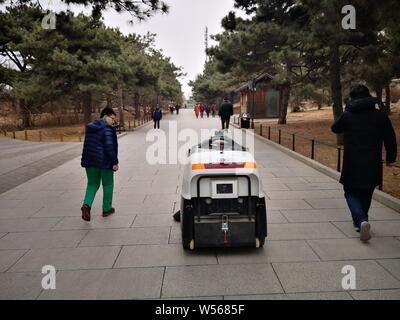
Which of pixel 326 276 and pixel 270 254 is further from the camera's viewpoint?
pixel 270 254

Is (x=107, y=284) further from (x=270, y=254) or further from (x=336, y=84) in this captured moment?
(x=336, y=84)

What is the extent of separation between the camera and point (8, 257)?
4637 mm

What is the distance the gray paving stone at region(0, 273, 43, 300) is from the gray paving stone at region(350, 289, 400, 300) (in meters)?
3.12

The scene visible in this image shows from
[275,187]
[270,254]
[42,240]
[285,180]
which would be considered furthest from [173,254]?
[285,180]

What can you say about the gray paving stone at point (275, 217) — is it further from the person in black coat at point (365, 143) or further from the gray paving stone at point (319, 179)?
the gray paving stone at point (319, 179)

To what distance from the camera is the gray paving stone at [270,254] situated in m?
4.40

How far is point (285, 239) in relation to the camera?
511 cm

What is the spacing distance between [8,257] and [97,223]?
1.52 metres

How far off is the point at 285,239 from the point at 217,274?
1.46 m

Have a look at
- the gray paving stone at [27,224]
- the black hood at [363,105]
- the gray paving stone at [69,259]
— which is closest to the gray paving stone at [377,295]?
the black hood at [363,105]

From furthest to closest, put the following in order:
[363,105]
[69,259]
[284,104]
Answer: [284,104] → [363,105] → [69,259]

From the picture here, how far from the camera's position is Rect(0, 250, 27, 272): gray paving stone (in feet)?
14.3

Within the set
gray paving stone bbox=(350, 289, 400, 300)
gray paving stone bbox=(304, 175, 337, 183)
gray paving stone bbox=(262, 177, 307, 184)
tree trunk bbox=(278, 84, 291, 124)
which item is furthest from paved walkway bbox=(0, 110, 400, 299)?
tree trunk bbox=(278, 84, 291, 124)
